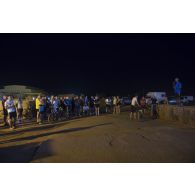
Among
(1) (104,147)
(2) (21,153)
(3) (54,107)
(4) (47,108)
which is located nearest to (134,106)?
(3) (54,107)

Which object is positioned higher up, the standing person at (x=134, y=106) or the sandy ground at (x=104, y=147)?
the standing person at (x=134, y=106)

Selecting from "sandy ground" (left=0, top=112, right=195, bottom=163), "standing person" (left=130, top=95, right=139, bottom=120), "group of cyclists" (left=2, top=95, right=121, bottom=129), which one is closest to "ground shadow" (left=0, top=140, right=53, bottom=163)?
"sandy ground" (left=0, top=112, right=195, bottom=163)

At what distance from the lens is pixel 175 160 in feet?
20.2

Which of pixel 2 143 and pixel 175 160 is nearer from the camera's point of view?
pixel 175 160

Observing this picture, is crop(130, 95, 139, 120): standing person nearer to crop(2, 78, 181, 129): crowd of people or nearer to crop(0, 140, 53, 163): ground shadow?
crop(2, 78, 181, 129): crowd of people

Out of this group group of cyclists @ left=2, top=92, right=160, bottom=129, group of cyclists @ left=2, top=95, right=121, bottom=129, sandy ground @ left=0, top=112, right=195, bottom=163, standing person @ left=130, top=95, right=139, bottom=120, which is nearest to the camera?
sandy ground @ left=0, top=112, right=195, bottom=163

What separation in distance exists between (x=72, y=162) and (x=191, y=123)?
880 centimetres

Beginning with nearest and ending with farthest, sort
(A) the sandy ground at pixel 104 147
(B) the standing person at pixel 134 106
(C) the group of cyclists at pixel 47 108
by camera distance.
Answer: (A) the sandy ground at pixel 104 147, (C) the group of cyclists at pixel 47 108, (B) the standing person at pixel 134 106

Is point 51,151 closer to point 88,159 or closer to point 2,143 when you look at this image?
point 88,159

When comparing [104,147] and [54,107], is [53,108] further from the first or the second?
[104,147]

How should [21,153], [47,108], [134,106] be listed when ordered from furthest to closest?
[134,106], [47,108], [21,153]

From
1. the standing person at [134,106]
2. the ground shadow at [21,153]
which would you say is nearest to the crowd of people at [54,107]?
the standing person at [134,106]

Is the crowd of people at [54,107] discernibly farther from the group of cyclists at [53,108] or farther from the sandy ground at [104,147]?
the sandy ground at [104,147]

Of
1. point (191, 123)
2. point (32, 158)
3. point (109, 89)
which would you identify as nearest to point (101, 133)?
point (32, 158)
